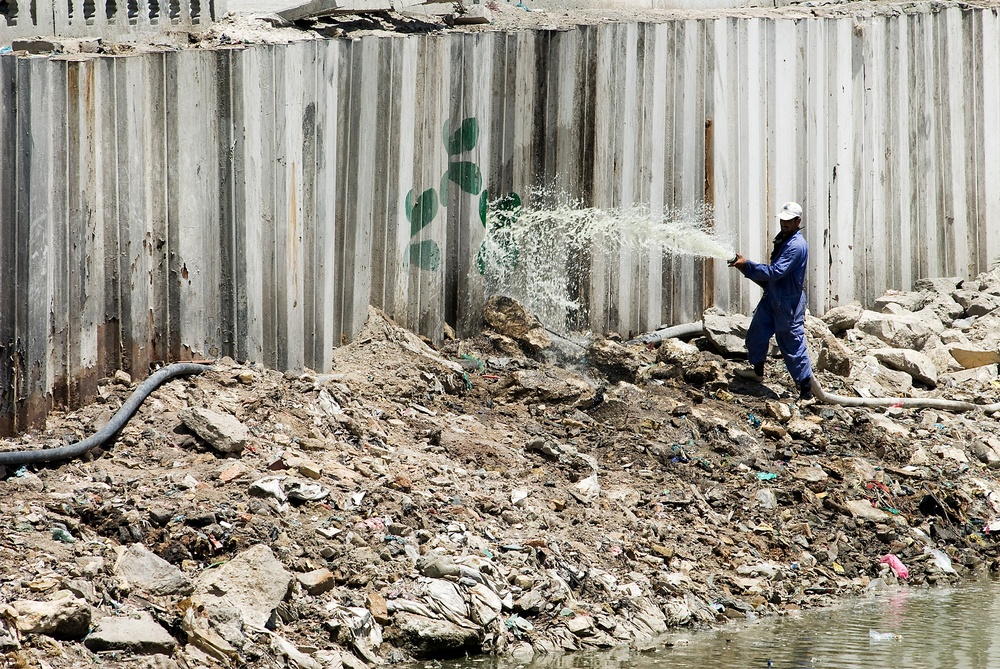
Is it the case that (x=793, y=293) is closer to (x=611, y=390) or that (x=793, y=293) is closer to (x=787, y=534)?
(x=611, y=390)

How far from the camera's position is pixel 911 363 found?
32.0 feet

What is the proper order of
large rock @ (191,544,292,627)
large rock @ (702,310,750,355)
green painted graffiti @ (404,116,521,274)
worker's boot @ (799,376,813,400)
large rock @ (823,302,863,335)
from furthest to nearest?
1. large rock @ (823,302,863,335)
2. large rock @ (702,310,750,355)
3. worker's boot @ (799,376,813,400)
4. green painted graffiti @ (404,116,521,274)
5. large rock @ (191,544,292,627)

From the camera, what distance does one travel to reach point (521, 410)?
8.09 m

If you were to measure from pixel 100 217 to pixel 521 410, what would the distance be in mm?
2805

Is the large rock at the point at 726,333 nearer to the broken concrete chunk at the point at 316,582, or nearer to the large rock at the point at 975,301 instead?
the large rock at the point at 975,301

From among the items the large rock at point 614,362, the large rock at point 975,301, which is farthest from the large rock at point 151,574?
the large rock at point 975,301

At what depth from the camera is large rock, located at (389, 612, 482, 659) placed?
550 centimetres

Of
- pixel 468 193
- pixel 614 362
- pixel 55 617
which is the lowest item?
pixel 55 617

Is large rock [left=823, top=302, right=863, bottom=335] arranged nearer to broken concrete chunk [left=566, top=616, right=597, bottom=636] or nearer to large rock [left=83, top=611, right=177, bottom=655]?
broken concrete chunk [left=566, top=616, right=597, bottom=636]

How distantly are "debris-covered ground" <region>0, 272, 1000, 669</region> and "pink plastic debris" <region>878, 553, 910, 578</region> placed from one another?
0.05 metres

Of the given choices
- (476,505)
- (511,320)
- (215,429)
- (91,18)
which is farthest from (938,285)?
(91,18)

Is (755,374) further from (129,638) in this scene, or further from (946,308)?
(129,638)

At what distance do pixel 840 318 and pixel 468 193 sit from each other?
3510 mm

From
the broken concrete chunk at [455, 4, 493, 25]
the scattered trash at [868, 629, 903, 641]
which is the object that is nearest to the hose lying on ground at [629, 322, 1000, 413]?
the broken concrete chunk at [455, 4, 493, 25]
